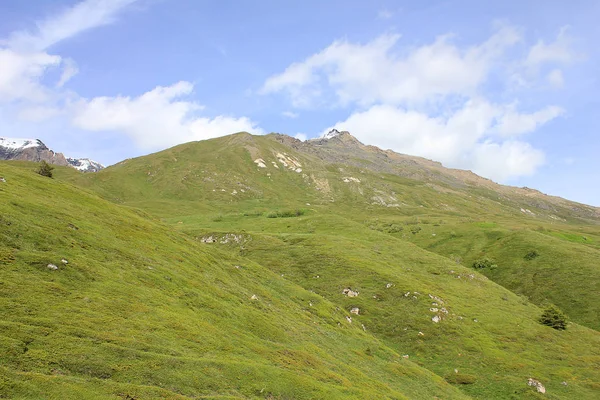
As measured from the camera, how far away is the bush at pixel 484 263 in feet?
401

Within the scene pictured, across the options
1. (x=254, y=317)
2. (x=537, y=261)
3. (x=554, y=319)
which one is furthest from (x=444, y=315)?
(x=537, y=261)

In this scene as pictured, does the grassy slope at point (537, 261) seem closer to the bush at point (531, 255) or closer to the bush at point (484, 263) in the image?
the bush at point (531, 255)

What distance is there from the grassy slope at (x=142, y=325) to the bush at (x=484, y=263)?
8255 centimetres

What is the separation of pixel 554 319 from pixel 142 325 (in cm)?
7770

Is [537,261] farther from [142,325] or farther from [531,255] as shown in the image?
[142,325]

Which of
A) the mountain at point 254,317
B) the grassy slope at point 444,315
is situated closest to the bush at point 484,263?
the mountain at point 254,317

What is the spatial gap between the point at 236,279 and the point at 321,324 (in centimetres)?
1395

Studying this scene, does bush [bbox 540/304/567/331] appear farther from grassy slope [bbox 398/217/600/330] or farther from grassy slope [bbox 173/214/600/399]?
grassy slope [bbox 398/217/600/330]

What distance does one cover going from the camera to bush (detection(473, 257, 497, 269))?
122 metres

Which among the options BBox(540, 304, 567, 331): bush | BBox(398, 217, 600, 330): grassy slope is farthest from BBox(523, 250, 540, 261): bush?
BBox(540, 304, 567, 331): bush

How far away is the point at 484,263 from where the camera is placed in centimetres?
12319

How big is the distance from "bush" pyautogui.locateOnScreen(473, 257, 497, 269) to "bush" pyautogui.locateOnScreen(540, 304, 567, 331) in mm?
47348

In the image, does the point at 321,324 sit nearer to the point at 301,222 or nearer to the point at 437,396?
the point at 437,396

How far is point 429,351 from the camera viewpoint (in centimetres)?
6200
